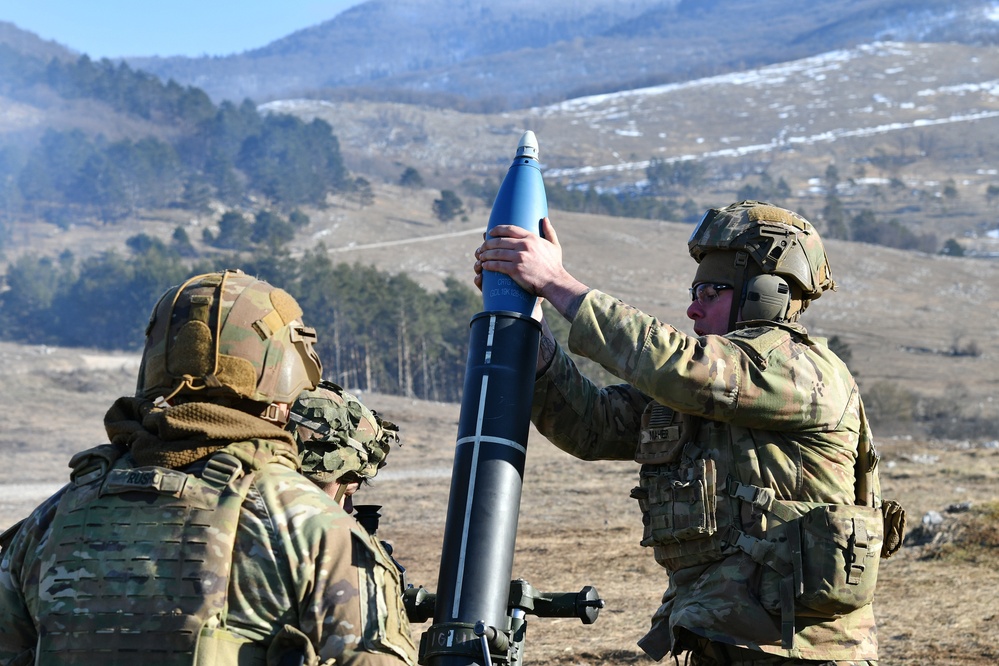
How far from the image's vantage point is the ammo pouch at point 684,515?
4.08m

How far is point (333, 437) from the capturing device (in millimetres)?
4805

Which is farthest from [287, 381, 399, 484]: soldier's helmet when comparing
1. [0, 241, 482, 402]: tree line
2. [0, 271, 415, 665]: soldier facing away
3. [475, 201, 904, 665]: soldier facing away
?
[0, 241, 482, 402]: tree line

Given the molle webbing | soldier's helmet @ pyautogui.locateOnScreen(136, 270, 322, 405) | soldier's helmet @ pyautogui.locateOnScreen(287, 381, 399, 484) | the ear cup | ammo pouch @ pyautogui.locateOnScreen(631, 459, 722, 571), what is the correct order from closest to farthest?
the molle webbing < soldier's helmet @ pyautogui.locateOnScreen(136, 270, 322, 405) < ammo pouch @ pyautogui.locateOnScreen(631, 459, 722, 571) < the ear cup < soldier's helmet @ pyautogui.locateOnScreen(287, 381, 399, 484)

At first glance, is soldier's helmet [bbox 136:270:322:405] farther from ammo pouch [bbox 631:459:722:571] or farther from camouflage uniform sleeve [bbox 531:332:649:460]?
camouflage uniform sleeve [bbox 531:332:649:460]

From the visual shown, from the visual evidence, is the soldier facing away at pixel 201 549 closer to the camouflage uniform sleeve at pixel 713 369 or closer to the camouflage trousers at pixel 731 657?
the camouflage uniform sleeve at pixel 713 369

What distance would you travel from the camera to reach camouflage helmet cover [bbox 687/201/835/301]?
173 inches

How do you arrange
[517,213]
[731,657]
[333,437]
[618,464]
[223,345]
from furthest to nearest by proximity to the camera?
[618,464]
[517,213]
[333,437]
[731,657]
[223,345]

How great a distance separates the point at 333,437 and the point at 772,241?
1.85 meters

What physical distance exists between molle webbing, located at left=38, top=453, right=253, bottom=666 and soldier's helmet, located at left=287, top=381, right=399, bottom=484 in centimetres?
176

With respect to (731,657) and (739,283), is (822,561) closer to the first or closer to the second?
(731,657)

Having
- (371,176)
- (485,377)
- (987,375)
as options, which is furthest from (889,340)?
(371,176)

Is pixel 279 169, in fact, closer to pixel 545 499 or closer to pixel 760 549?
pixel 545 499

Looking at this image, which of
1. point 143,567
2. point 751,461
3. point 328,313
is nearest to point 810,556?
point 751,461

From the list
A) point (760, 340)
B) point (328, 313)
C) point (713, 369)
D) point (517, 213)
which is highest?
point (328, 313)
